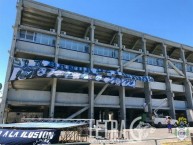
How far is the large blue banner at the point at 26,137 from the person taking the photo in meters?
8.13

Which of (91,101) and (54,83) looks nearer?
(54,83)

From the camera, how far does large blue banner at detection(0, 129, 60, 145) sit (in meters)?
8.13

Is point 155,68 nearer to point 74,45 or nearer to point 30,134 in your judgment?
point 74,45

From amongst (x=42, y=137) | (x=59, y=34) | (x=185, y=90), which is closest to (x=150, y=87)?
(x=185, y=90)

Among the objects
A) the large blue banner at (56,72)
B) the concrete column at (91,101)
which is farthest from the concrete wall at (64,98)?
the large blue banner at (56,72)

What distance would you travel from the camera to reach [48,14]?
107 feet

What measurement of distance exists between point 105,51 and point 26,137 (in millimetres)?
28827

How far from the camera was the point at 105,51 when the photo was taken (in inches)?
1414

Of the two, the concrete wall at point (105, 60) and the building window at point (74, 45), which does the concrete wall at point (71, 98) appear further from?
the building window at point (74, 45)

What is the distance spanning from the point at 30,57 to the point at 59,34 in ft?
19.4

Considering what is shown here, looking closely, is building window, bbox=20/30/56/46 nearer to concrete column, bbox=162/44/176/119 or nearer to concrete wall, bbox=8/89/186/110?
concrete wall, bbox=8/89/186/110

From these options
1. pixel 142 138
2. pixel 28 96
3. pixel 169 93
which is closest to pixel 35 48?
pixel 28 96

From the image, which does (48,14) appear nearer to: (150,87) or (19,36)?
(19,36)

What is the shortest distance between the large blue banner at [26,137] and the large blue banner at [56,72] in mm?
19030
